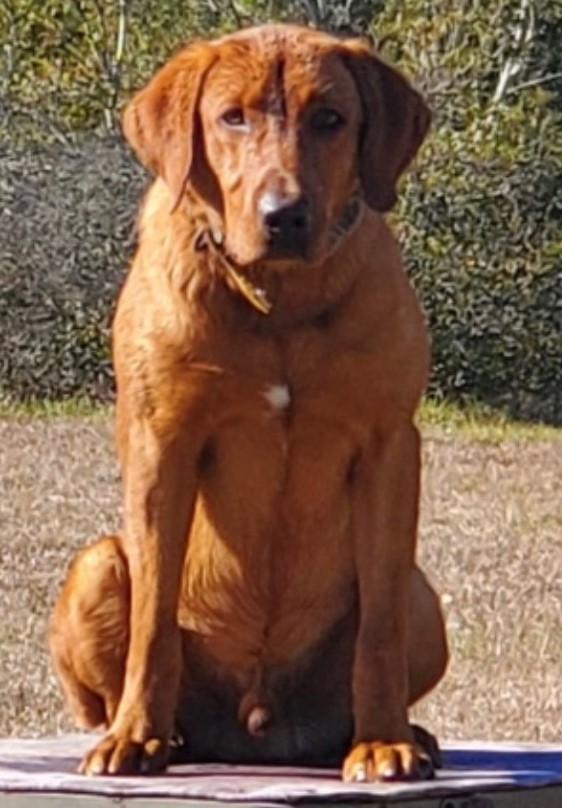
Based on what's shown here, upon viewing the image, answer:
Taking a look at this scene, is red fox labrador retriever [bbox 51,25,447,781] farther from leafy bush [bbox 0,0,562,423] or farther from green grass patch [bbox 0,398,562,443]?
leafy bush [bbox 0,0,562,423]

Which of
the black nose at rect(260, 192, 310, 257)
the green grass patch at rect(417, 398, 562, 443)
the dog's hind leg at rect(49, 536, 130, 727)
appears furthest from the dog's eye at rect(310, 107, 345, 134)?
the green grass patch at rect(417, 398, 562, 443)

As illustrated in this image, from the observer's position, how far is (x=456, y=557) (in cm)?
1055

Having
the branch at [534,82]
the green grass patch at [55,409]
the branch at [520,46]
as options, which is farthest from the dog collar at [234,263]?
the branch at [534,82]

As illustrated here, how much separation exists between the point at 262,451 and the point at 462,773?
0.76 metres

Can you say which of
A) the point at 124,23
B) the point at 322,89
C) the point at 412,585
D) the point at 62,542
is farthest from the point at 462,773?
the point at 124,23

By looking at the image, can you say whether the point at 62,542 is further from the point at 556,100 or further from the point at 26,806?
the point at 556,100

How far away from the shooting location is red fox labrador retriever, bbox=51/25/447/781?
16.2 feet

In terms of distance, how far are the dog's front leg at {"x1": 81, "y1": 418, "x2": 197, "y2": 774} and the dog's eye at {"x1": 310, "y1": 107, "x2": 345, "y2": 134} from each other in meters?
0.64

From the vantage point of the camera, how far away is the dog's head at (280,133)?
15.8 feet

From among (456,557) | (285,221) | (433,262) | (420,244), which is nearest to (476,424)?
(433,262)

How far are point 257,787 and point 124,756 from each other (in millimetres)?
327

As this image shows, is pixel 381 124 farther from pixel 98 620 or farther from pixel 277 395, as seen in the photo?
pixel 98 620

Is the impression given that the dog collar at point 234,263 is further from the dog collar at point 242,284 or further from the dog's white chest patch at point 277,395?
the dog's white chest patch at point 277,395

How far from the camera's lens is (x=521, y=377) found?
1730 centimetres
